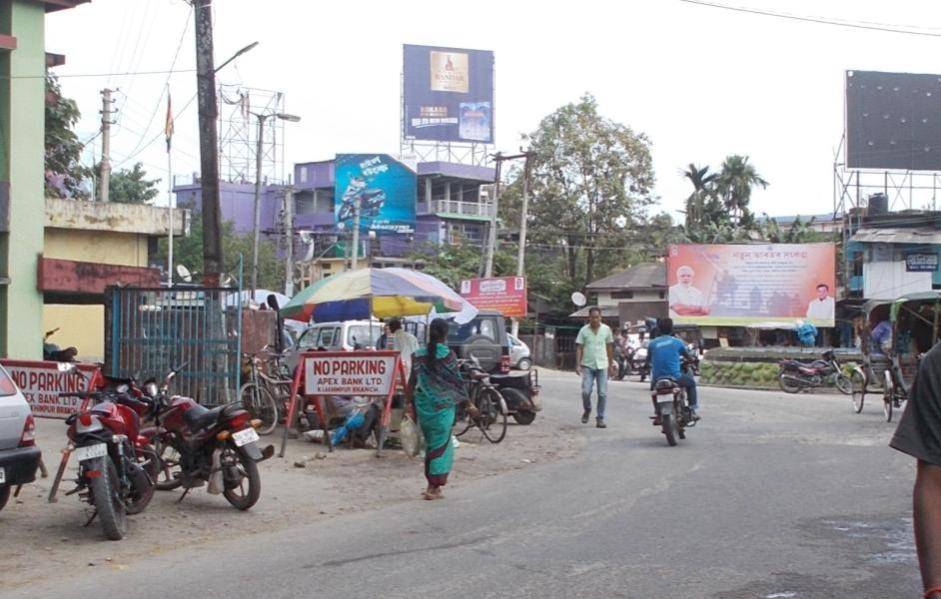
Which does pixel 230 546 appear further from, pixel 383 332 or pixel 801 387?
pixel 801 387

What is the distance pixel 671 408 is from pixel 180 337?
666 cm

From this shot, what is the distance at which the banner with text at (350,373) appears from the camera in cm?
1274

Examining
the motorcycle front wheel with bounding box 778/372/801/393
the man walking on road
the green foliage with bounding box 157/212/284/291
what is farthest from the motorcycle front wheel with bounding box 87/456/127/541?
the green foliage with bounding box 157/212/284/291

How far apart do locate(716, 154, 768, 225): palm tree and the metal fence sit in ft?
146

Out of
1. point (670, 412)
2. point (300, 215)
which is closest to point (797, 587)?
point (670, 412)

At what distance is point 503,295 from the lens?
41781 millimetres

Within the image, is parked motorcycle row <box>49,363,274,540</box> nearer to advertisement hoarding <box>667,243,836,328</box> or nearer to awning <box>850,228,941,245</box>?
advertisement hoarding <box>667,243,836,328</box>

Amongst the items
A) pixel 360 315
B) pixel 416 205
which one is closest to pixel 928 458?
pixel 360 315

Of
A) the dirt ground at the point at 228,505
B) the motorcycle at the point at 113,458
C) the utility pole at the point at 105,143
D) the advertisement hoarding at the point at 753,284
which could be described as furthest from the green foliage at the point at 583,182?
the motorcycle at the point at 113,458

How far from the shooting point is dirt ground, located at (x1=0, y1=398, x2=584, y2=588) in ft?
25.6

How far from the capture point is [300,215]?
2916 inches

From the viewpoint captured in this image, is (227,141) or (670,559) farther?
(227,141)

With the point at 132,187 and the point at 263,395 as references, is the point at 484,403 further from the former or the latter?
the point at 132,187

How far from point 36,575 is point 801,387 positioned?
79.3 feet
